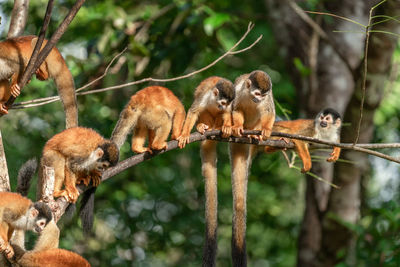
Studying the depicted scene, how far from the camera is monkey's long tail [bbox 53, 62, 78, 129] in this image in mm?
4801

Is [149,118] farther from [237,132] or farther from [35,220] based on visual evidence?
[35,220]

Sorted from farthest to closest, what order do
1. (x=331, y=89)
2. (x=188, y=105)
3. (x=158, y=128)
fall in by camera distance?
(x=331, y=89) < (x=188, y=105) < (x=158, y=128)

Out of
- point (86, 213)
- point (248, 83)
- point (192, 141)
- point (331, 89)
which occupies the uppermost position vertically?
point (331, 89)

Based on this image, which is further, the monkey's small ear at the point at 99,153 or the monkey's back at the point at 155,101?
the monkey's back at the point at 155,101

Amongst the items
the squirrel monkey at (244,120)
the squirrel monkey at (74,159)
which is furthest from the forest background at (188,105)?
the squirrel monkey at (74,159)

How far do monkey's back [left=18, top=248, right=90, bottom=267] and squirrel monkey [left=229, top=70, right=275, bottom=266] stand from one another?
1438 millimetres

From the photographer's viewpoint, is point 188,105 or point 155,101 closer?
point 155,101

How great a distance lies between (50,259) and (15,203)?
50 cm

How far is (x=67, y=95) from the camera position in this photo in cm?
486

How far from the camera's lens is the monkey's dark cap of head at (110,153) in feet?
14.5

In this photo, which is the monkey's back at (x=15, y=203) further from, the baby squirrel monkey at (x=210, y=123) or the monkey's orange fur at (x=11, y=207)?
the baby squirrel monkey at (x=210, y=123)

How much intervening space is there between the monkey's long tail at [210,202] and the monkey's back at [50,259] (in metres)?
1.11

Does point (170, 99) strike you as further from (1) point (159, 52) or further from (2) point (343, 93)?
(2) point (343, 93)

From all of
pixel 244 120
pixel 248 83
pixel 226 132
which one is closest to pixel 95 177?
pixel 226 132
